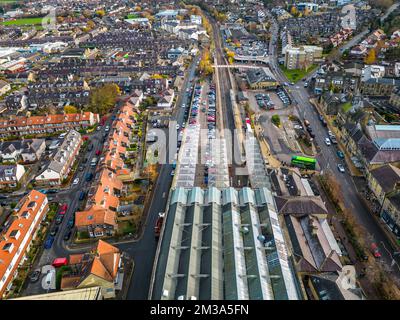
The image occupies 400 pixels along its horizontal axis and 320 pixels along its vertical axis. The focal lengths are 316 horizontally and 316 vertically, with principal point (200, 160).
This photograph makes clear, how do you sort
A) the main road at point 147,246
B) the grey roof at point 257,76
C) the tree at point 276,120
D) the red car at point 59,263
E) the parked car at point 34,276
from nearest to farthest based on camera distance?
the main road at point 147,246, the parked car at point 34,276, the red car at point 59,263, the tree at point 276,120, the grey roof at point 257,76

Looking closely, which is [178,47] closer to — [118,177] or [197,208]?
[118,177]

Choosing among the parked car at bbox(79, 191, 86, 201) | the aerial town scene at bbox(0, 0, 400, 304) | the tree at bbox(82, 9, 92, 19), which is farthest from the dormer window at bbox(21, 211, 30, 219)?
the tree at bbox(82, 9, 92, 19)

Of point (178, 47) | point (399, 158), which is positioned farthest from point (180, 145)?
point (178, 47)

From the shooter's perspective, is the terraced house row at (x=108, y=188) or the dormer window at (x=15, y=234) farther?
the terraced house row at (x=108, y=188)

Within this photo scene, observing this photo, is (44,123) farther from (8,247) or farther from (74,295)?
(74,295)

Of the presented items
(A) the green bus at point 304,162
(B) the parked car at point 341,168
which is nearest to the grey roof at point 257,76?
(A) the green bus at point 304,162

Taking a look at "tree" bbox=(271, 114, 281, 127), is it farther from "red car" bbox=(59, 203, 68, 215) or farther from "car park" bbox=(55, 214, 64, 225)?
"car park" bbox=(55, 214, 64, 225)

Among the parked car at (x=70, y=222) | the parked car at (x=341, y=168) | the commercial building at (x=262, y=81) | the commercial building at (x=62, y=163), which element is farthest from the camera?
the commercial building at (x=262, y=81)

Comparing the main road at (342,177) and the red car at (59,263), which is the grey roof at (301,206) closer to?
the main road at (342,177)
